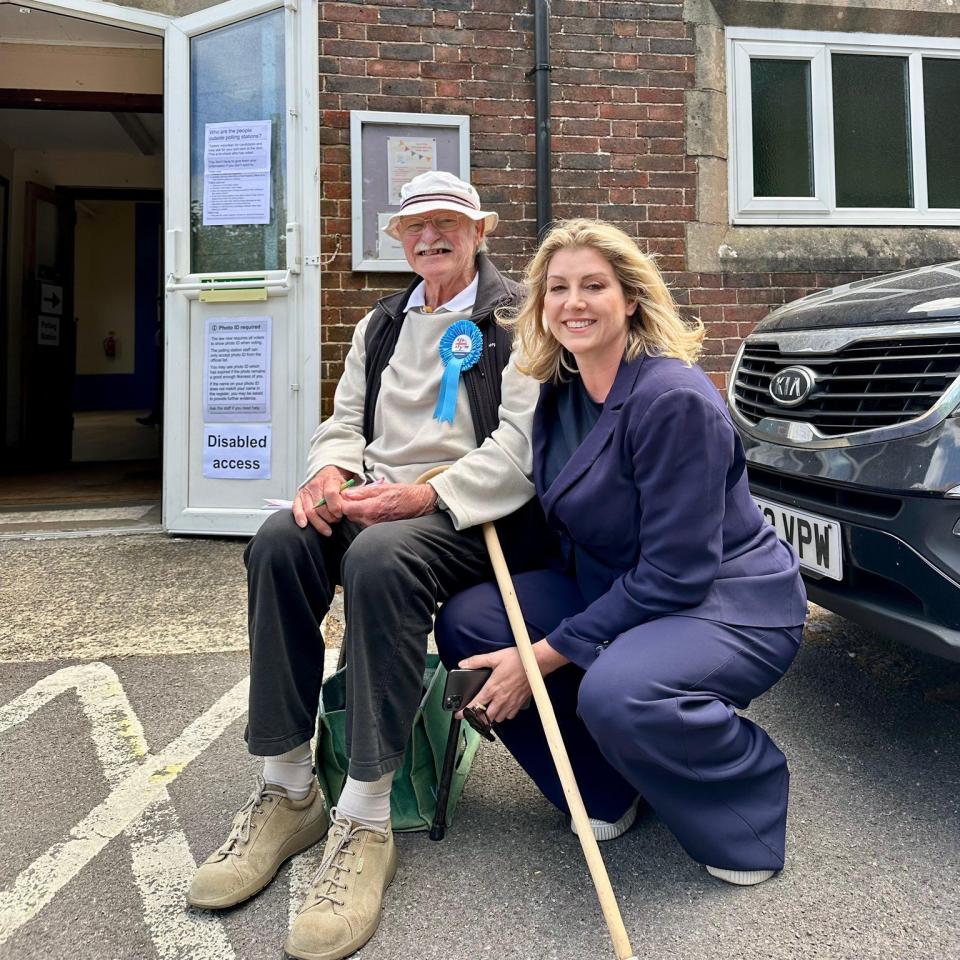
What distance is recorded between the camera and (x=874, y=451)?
230 centimetres

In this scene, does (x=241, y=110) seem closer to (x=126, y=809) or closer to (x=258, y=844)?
(x=126, y=809)

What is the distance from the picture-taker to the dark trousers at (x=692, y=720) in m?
1.79

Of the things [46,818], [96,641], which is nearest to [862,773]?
[46,818]

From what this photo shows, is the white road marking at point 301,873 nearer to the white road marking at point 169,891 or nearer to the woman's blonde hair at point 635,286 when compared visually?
the white road marking at point 169,891

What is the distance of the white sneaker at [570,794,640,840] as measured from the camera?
2141 mm

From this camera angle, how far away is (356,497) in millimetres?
2221

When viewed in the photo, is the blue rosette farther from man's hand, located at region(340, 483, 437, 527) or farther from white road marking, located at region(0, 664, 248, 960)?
white road marking, located at region(0, 664, 248, 960)

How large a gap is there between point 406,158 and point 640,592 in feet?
13.2

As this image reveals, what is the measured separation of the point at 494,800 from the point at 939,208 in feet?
18.4

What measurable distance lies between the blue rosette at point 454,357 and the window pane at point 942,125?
5081mm

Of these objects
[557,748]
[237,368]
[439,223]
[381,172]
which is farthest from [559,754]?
[381,172]

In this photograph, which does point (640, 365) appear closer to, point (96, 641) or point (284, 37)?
point (96, 641)

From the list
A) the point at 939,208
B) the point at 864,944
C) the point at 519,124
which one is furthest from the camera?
the point at 939,208

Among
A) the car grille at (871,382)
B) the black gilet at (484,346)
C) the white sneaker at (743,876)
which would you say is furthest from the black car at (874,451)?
the black gilet at (484,346)
